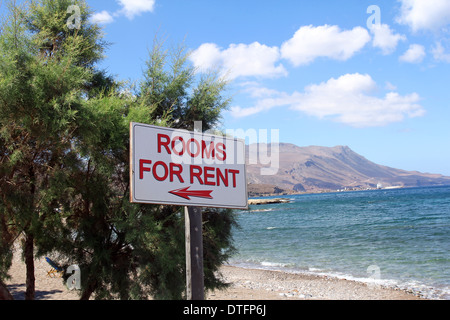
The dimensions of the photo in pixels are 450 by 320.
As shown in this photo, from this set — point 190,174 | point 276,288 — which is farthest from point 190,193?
point 276,288

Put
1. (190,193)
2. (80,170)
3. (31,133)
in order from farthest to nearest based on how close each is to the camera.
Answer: (80,170) → (31,133) → (190,193)

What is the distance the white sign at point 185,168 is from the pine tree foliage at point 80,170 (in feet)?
11.1

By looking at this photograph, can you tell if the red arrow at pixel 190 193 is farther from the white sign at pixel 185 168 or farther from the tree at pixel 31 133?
the tree at pixel 31 133

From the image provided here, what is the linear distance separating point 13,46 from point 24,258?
4586 millimetres

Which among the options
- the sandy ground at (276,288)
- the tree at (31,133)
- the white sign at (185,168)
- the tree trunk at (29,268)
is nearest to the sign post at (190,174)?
the white sign at (185,168)

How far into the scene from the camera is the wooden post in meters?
3.36

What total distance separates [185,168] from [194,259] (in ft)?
2.58

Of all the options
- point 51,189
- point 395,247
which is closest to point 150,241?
point 51,189

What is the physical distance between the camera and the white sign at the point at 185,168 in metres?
3.12

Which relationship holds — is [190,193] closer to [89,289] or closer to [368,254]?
[89,289]

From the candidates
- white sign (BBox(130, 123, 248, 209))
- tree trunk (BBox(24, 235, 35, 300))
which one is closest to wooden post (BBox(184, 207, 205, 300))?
white sign (BBox(130, 123, 248, 209))

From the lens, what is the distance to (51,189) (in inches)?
260

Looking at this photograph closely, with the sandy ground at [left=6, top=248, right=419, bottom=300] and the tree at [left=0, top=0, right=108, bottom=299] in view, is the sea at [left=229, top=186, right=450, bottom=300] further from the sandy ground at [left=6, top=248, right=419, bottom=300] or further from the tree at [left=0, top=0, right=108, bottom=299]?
the tree at [left=0, top=0, right=108, bottom=299]

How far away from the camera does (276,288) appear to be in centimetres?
1809
